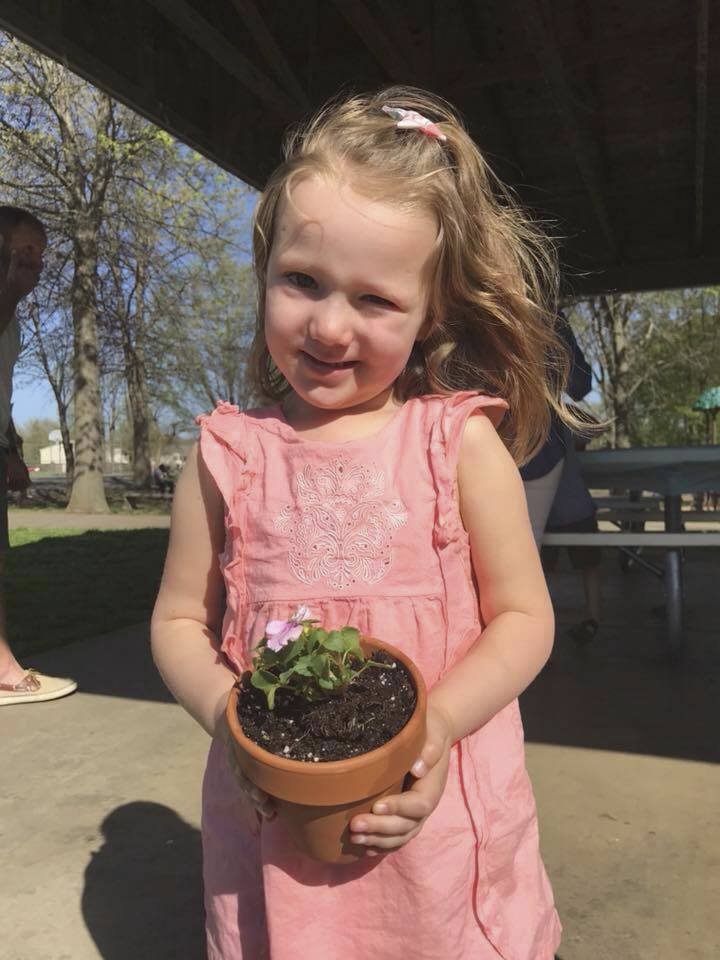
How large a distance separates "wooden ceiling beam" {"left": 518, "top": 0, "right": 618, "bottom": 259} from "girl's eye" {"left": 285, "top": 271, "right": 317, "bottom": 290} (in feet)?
11.6

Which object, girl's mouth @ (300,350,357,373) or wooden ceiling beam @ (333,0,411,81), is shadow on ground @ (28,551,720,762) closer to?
girl's mouth @ (300,350,357,373)

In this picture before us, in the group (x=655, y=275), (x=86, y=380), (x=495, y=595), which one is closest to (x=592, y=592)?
(x=495, y=595)

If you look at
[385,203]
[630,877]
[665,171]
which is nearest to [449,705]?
[385,203]

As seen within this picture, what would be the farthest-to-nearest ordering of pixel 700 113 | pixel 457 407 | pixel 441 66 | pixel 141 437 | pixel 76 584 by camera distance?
pixel 141 437, pixel 76 584, pixel 700 113, pixel 441 66, pixel 457 407

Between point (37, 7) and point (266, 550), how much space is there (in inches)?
137

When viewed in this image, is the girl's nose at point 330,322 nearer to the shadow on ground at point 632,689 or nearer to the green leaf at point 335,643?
the green leaf at point 335,643

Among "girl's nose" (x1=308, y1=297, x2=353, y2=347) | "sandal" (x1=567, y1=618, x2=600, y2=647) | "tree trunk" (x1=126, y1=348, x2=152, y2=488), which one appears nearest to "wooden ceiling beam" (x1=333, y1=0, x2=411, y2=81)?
"sandal" (x1=567, y1=618, x2=600, y2=647)

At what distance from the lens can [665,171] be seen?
7305 mm

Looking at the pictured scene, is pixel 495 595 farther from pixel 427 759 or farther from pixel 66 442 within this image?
pixel 66 442

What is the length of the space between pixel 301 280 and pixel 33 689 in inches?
115

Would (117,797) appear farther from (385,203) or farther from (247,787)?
(385,203)

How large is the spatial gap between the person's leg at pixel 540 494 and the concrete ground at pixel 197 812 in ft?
2.37

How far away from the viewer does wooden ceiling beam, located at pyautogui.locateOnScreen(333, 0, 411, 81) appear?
4559 millimetres

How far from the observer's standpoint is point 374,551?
126 centimetres
